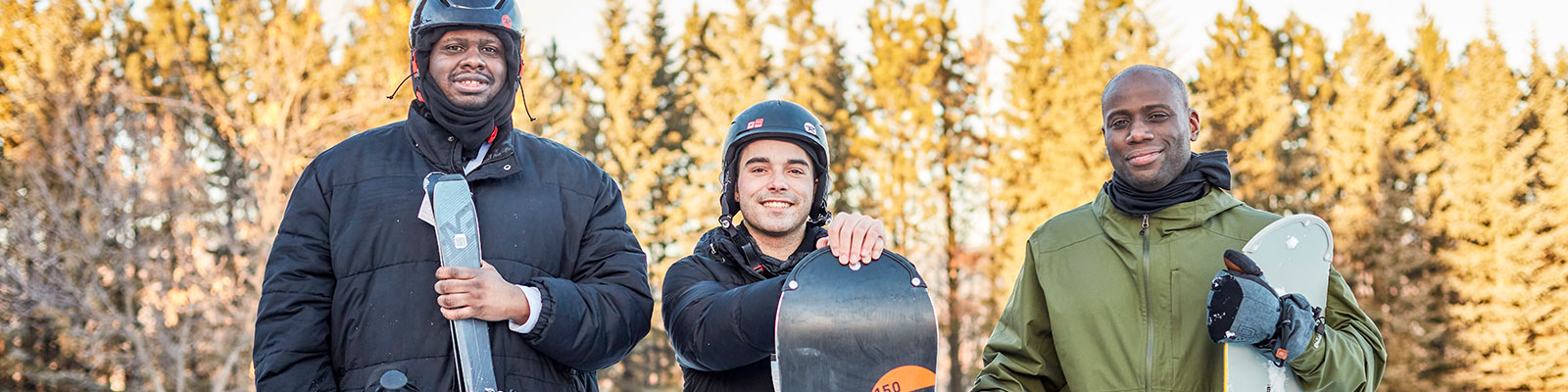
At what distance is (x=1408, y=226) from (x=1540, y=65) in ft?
16.5

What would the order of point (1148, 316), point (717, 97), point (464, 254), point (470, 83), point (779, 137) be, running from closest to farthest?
point (464, 254), point (470, 83), point (1148, 316), point (779, 137), point (717, 97)

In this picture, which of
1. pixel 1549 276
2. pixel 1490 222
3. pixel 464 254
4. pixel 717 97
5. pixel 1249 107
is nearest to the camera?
pixel 464 254

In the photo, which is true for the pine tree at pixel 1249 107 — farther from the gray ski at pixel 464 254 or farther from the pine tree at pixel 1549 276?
the gray ski at pixel 464 254

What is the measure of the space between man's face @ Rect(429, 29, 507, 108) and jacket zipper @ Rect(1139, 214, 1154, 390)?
6.16 ft

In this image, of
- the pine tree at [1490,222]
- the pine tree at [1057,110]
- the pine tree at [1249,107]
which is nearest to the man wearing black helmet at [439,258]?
the pine tree at [1057,110]

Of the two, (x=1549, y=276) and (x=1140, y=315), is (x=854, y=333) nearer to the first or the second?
(x=1140, y=315)

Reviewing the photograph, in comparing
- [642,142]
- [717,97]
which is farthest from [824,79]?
[642,142]

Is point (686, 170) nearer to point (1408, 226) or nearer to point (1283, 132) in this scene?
point (1283, 132)

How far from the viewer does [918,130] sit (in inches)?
985

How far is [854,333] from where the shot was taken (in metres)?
2.74

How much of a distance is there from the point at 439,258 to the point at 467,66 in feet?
1.76

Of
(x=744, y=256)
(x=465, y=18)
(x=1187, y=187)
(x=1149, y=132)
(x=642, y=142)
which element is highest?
(x=642, y=142)

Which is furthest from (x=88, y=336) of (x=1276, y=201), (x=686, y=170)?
(x=1276, y=201)

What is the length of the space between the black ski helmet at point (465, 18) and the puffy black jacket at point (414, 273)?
25 centimetres
